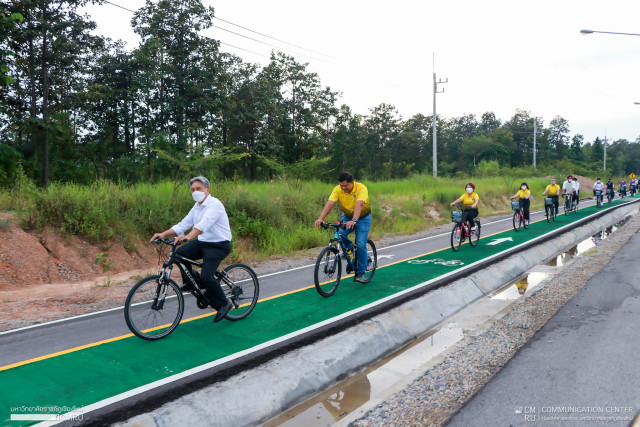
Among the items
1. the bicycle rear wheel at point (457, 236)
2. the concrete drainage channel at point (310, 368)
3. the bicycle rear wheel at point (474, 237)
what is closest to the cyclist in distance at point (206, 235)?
the concrete drainage channel at point (310, 368)

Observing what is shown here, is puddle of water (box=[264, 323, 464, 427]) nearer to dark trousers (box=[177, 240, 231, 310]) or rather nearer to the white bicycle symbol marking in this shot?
dark trousers (box=[177, 240, 231, 310])

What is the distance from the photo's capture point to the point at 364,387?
17.0ft

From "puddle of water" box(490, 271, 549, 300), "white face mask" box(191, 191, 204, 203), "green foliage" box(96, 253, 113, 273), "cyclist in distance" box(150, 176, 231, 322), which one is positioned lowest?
"puddle of water" box(490, 271, 549, 300)

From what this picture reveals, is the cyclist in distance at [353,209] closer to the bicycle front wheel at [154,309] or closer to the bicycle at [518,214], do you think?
the bicycle front wheel at [154,309]

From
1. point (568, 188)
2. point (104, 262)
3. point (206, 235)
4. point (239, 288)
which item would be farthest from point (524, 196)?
point (206, 235)

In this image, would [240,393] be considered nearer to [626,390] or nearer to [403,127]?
[626,390]

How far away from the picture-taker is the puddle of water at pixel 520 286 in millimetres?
9367

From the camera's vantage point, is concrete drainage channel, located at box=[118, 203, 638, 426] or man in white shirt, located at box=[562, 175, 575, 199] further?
man in white shirt, located at box=[562, 175, 575, 199]

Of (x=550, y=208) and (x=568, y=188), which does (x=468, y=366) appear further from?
(x=568, y=188)

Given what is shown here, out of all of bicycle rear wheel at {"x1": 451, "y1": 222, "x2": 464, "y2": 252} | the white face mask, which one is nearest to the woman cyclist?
bicycle rear wheel at {"x1": 451, "y1": 222, "x2": 464, "y2": 252}

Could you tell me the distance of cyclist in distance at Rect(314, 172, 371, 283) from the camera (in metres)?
8.02

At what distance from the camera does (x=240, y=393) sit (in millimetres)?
4504

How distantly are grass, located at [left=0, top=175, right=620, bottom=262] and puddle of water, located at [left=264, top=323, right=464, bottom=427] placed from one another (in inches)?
287

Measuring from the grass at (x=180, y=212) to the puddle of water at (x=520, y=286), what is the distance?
6712 millimetres
